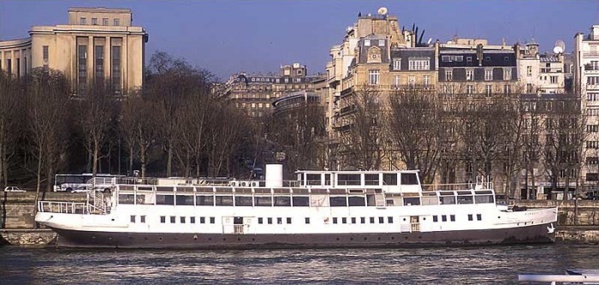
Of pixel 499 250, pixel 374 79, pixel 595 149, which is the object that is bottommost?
pixel 499 250

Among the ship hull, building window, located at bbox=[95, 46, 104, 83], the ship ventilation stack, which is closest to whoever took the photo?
the ship hull

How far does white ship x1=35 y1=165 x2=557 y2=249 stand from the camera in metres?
61.6

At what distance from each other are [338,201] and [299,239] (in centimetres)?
306

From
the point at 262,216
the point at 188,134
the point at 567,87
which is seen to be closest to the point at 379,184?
the point at 262,216

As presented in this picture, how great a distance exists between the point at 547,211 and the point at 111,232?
2433 centimetres

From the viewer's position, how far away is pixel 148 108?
86.2 metres

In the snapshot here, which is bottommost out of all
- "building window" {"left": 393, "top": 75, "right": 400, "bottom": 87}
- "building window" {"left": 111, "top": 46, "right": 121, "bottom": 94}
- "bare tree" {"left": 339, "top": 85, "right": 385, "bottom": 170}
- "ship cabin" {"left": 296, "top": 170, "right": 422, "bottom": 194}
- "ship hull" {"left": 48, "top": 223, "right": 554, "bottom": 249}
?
"ship hull" {"left": 48, "top": 223, "right": 554, "bottom": 249}

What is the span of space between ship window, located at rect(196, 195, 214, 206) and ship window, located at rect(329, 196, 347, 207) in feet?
21.5

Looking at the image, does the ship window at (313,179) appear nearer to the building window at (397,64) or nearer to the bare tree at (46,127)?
the bare tree at (46,127)

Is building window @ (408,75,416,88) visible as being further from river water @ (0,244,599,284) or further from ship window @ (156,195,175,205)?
ship window @ (156,195,175,205)

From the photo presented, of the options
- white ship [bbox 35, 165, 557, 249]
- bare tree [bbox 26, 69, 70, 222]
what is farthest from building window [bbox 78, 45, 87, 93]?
white ship [bbox 35, 165, 557, 249]

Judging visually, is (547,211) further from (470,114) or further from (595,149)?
(595,149)

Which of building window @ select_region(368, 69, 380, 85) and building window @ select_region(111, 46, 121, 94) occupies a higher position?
building window @ select_region(111, 46, 121, 94)

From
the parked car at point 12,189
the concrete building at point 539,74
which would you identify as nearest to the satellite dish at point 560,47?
the concrete building at point 539,74
